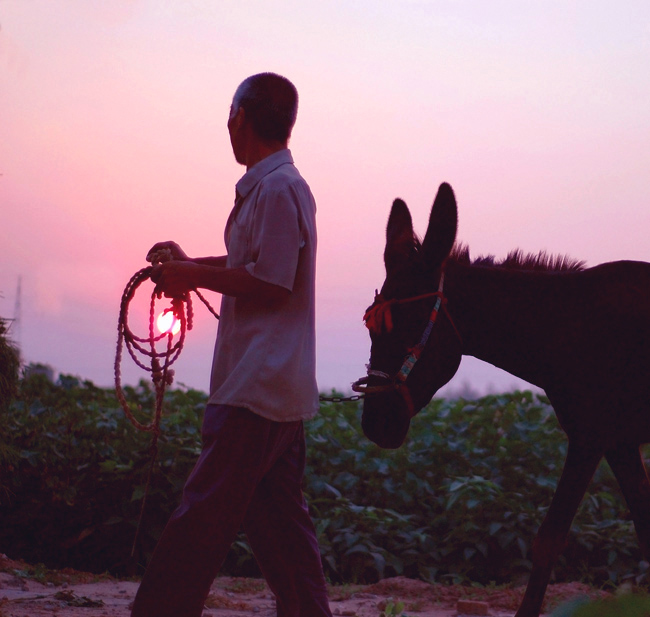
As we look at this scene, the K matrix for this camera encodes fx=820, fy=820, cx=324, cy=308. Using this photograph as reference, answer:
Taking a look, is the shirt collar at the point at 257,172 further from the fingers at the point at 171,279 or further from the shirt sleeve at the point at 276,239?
the fingers at the point at 171,279

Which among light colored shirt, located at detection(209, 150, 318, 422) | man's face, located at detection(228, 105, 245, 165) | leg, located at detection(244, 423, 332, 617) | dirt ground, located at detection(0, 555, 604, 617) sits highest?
man's face, located at detection(228, 105, 245, 165)

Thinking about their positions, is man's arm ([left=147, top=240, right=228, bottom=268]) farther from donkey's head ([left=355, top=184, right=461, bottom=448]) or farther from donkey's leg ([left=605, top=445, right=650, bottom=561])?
donkey's leg ([left=605, top=445, right=650, bottom=561])

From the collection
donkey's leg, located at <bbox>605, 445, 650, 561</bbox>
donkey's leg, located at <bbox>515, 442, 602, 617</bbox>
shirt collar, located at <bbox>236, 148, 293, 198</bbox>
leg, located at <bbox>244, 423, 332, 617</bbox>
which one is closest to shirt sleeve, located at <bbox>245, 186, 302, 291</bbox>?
shirt collar, located at <bbox>236, 148, 293, 198</bbox>

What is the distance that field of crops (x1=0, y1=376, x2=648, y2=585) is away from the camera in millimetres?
6305

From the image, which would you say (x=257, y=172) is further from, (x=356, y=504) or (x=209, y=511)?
(x=356, y=504)

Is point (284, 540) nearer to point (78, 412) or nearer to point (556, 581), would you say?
point (556, 581)

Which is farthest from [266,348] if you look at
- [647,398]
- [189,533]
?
[647,398]

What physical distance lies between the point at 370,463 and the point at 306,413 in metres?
4.40

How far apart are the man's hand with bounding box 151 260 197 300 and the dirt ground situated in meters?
2.59

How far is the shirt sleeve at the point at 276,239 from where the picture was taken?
9.59ft

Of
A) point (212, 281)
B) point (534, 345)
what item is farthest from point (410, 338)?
point (212, 281)

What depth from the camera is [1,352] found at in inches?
215

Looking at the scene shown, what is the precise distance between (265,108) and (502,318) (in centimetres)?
149

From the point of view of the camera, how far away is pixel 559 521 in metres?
3.55
